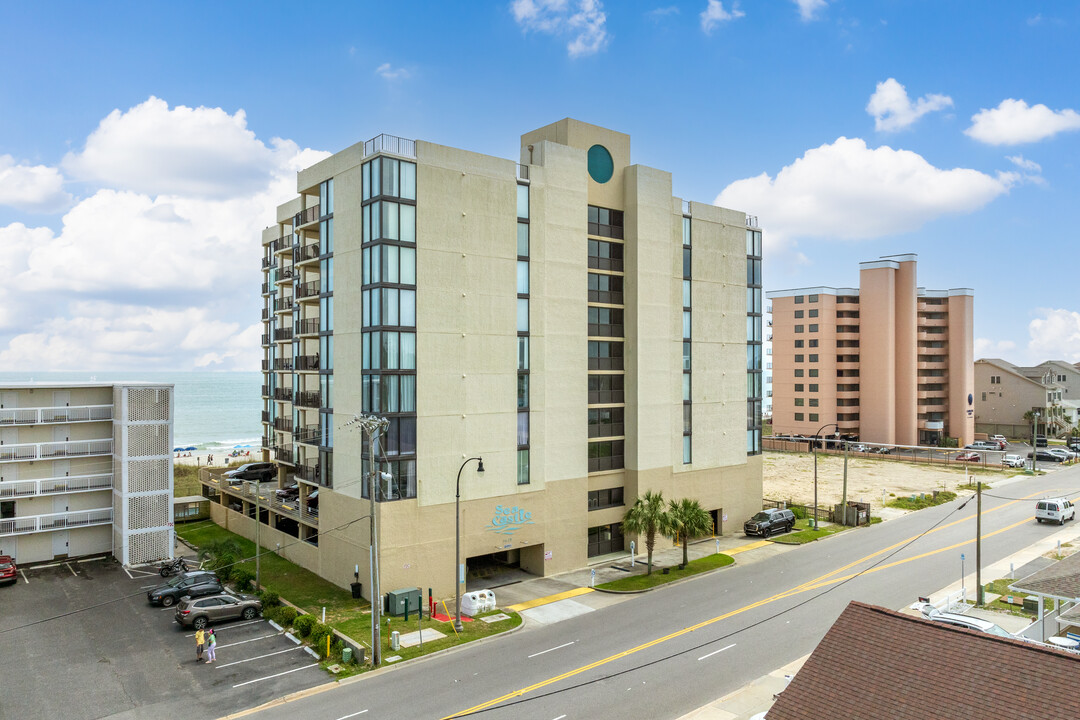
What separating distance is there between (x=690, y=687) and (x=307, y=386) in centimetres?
3129

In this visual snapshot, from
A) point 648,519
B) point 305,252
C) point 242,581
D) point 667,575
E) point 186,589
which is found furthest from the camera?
point 305,252

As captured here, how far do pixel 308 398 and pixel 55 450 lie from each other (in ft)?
57.4

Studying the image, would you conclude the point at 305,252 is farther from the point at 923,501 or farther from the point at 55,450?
the point at 923,501

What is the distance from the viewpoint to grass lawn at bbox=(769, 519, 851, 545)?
47.5 meters

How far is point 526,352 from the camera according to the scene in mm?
39562

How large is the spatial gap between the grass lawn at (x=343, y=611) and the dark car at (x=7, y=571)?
12.5m

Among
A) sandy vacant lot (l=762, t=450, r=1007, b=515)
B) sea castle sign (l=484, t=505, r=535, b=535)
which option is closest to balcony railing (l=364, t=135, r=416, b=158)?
sea castle sign (l=484, t=505, r=535, b=535)

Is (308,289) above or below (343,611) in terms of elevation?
above

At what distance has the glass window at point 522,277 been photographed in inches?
Answer: 1544

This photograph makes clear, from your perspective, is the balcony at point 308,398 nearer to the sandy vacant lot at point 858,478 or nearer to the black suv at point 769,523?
the black suv at point 769,523

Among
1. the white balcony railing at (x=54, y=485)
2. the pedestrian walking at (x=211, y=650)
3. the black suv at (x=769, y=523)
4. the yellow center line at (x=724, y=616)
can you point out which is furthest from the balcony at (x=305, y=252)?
the black suv at (x=769, y=523)

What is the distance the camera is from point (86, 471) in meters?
45.3

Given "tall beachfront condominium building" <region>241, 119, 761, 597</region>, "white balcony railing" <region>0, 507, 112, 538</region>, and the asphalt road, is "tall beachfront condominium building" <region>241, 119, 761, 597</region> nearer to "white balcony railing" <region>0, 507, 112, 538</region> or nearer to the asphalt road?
the asphalt road

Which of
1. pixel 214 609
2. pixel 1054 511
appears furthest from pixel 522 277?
pixel 1054 511
